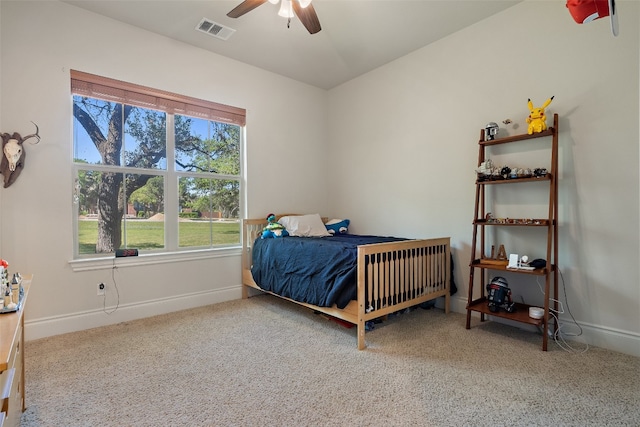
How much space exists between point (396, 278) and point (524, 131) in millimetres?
1582

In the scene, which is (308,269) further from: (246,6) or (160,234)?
(246,6)

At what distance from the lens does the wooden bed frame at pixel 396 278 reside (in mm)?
2254

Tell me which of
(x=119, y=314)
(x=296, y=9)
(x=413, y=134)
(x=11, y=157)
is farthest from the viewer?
(x=413, y=134)

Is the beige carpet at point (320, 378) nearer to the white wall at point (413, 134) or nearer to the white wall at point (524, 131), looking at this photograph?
Answer: the white wall at point (413, 134)

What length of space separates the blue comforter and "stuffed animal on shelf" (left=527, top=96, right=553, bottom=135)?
161cm

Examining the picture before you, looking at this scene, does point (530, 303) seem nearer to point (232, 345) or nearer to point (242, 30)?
point (232, 345)

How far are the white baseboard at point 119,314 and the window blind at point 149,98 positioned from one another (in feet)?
5.97

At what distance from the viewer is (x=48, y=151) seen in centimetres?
247

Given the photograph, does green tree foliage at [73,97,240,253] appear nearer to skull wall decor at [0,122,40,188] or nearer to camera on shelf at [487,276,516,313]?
skull wall decor at [0,122,40,188]

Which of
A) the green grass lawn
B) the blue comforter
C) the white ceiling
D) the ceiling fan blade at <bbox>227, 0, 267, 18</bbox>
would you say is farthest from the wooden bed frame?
the white ceiling

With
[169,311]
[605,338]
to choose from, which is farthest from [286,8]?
[605,338]

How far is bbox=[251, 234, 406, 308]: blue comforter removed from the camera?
2.33 meters

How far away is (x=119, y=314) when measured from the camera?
2766mm

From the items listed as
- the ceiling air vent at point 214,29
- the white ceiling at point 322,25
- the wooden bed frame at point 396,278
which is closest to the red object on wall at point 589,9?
the white ceiling at point 322,25
